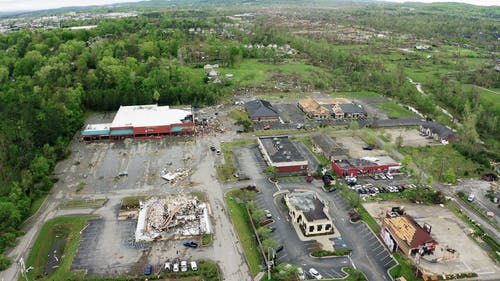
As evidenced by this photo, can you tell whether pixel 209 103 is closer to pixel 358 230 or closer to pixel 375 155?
pixel 375 155

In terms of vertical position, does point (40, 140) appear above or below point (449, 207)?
above

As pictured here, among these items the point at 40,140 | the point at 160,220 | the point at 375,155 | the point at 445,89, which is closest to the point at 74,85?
the point at 40,140

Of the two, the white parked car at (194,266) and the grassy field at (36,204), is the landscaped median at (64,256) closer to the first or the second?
the white parked car at (194,266)

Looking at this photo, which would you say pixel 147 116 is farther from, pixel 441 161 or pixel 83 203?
pixel 441 161

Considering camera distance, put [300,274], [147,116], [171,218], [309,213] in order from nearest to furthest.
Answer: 1. [300,274]
2. [309,213]
3. [171,218]
4. [147,116]

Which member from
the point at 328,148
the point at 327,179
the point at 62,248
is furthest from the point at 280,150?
the point at 62,248

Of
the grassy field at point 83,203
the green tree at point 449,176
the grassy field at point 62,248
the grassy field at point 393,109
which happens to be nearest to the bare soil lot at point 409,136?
the grassy field at point 393,109

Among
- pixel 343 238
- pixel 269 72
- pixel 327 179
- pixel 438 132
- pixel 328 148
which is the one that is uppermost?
pixel 269 72
